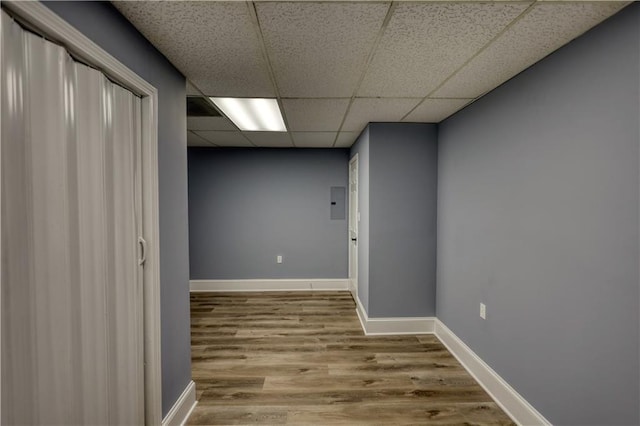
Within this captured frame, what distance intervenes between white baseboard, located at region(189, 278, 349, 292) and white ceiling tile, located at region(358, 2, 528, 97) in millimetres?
3252

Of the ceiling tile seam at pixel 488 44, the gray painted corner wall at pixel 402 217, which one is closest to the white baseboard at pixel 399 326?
the gray painted corner wall at pixel 402 217

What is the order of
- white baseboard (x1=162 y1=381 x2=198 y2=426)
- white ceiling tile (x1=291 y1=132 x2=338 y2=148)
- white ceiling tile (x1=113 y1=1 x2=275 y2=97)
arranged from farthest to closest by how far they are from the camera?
white ceiling tile (x1=291 y1=132 x2=338 y2=148)
white baseboard (x1=162 y1=381 x2=198 y2=426)
white ceiling tile (x1=113 y1=1 x2=275 y2=97)

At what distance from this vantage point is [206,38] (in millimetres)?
1450

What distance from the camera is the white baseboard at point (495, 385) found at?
69.7 inches

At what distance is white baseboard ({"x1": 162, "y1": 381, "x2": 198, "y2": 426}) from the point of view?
1.68 metres

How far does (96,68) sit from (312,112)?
5.73 feet

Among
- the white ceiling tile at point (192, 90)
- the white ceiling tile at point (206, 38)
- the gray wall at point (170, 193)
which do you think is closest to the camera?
the white ceiling tile at point (206, 38)

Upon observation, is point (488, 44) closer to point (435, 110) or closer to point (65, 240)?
point (435, 110)

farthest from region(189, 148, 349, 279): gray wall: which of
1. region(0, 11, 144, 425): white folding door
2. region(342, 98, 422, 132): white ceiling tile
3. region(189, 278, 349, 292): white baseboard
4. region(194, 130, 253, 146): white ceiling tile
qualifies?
region(0, 11, 144, 425): white folding door

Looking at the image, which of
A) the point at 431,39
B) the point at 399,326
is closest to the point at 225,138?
the point at 431,39

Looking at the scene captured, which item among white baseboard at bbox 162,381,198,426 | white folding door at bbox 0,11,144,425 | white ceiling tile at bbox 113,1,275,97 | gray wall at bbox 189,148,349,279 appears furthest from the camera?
gray wall at bbox 189,148,349,279

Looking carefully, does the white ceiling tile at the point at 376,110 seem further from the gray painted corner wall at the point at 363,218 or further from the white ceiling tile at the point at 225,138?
the white ceiling tile at the point at 225,138

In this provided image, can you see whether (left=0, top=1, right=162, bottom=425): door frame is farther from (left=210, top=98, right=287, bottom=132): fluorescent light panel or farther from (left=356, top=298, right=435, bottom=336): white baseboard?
(left=356, top=298, right=435, bottom=336): white baseboard

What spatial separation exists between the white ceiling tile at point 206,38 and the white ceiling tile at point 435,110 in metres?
1.37
